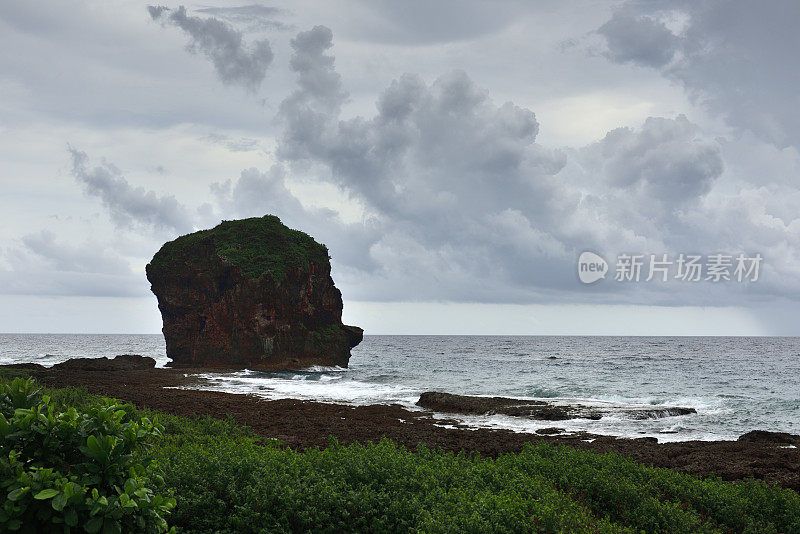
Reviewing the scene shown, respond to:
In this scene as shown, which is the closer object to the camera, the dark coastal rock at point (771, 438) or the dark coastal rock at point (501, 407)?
the dark coastal rock at point (771, 438)

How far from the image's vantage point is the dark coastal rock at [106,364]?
51.5 meters

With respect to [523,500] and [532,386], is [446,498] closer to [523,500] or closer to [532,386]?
[523,500]

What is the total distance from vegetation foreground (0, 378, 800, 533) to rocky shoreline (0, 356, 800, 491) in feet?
15.4

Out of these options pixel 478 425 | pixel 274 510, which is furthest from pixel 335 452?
pixel 478 425

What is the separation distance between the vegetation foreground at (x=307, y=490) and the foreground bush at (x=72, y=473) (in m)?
0.01

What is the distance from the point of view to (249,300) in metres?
66.6

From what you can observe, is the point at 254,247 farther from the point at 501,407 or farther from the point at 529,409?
the point at 529,409

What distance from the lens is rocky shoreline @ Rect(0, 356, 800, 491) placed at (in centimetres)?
1509

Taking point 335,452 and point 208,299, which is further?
point 208,299

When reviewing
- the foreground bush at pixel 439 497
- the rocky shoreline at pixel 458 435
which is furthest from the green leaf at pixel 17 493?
the rocky shoreline at pixel 458 435

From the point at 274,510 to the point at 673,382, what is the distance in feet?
174

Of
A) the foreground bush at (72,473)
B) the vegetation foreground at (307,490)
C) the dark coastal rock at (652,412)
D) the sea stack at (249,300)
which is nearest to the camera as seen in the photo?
the foreground bush at (72,473)

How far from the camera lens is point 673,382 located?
5241 centimetres

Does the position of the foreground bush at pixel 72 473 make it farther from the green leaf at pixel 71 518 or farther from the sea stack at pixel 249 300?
the sea stack at pixel 249 300
